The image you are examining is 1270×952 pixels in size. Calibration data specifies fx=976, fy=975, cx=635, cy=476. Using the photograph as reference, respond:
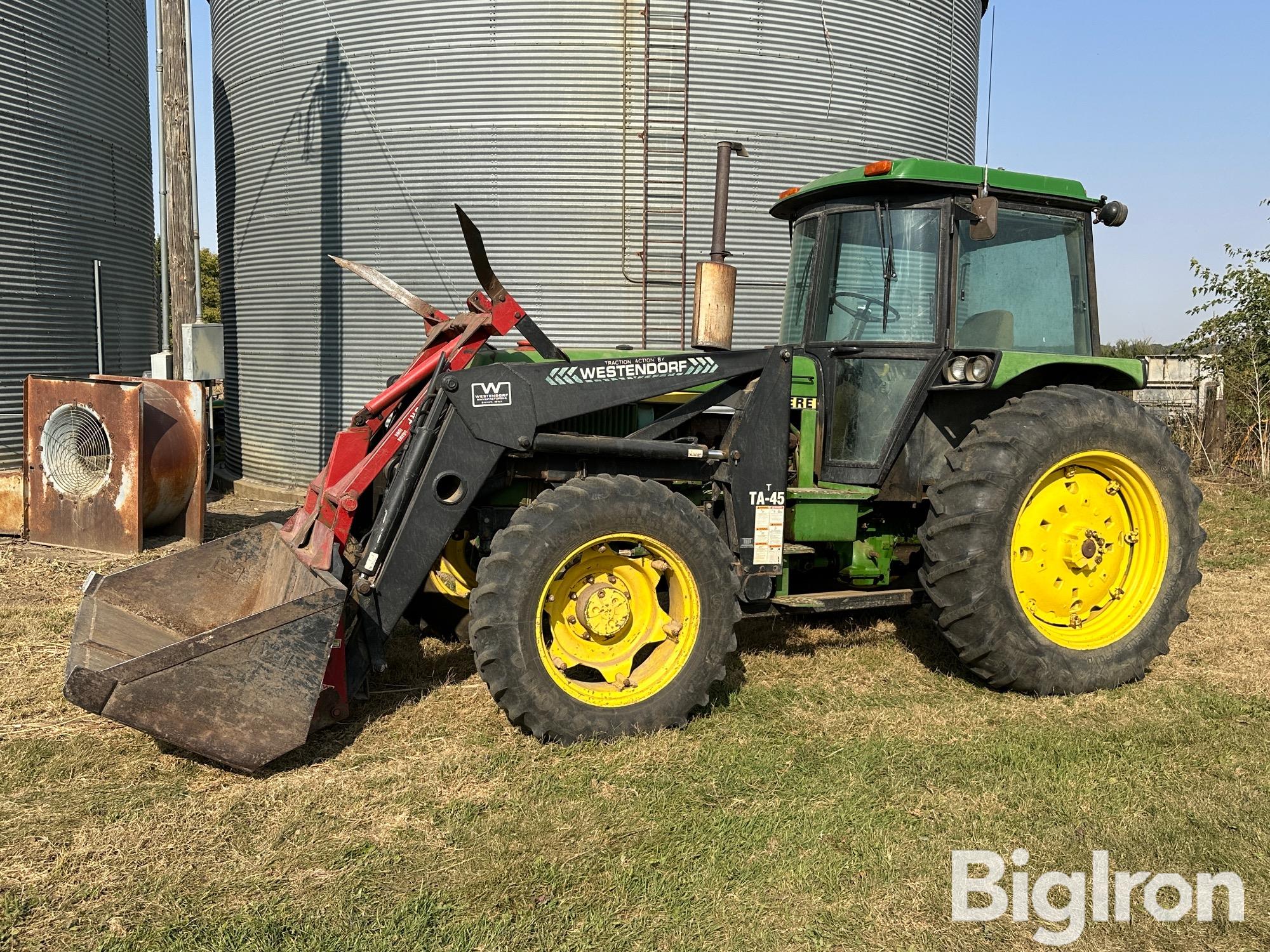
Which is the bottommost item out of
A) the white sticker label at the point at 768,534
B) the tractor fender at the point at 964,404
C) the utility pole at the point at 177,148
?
the white sticker label at the point at 768,534

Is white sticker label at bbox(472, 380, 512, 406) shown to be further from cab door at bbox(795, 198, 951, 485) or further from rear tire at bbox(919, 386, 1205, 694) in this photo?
rear tire at bbox(919, 386, 1205, 694)

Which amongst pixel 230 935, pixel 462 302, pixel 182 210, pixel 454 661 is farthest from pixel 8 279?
pixel 230 935

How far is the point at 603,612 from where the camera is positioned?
4.18m

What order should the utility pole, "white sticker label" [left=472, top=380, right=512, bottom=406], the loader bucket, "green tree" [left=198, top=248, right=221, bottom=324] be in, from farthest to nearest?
"green tree" [left=198, top=248, right=221, bottom=324], the utility pole, "white sticker label" [left=472, top=380, right=512, bottom=406], the loader bucket

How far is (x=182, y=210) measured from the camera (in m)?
8.88

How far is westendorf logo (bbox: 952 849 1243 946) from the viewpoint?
115 inches

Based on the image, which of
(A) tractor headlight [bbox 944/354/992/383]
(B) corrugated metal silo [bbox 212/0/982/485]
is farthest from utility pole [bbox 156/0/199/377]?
(A) tractor headlight [bbox 944/354/992/383]

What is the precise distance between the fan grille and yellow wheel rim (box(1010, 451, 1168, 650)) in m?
6.69

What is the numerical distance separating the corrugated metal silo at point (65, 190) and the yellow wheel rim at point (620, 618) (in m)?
7.61

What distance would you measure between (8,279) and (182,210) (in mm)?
1869

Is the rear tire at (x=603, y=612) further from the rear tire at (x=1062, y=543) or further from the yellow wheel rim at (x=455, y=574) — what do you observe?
the rear tire at (x=1062, y=543)

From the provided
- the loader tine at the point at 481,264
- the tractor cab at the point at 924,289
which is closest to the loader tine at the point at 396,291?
A: the loader tine at the point at 481,264

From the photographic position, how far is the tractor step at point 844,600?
15.4ft

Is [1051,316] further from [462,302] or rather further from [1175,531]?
[462,302]
